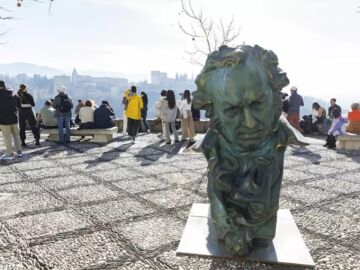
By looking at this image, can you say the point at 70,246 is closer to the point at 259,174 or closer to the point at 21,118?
the point at 259,174

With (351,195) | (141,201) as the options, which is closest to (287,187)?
(351,195)

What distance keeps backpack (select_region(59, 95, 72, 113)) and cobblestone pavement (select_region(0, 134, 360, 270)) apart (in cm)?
182

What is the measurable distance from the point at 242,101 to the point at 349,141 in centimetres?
827

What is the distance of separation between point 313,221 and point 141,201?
2.26 m

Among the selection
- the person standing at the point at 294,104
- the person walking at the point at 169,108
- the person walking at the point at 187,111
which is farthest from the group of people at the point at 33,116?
the person standing at the point at 294,104

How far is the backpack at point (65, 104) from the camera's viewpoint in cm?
966

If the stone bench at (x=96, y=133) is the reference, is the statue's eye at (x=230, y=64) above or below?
above

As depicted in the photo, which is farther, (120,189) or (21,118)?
(21,118)

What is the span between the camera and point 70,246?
3.33 m

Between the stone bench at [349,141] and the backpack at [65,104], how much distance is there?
7670 mm

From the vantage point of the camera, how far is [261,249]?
2871 millimetres

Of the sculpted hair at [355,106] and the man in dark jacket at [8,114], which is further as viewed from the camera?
the sculpted hair at [355,106]

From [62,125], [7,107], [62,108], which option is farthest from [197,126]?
[7,107]

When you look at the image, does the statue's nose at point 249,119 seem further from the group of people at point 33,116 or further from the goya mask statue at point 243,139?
the group of people at point 33,116
